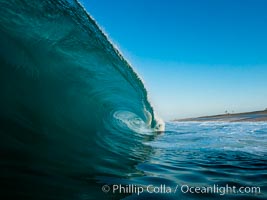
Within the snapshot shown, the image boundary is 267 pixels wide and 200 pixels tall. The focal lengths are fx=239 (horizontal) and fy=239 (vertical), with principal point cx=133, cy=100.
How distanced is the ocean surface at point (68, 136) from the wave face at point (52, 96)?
16 mm

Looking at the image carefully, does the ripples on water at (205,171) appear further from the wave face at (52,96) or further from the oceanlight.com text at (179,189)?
the wave face at (52,96)

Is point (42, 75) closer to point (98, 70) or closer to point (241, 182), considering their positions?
point (98, 70)

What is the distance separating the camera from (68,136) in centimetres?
495

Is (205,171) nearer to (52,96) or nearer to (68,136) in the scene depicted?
(68,136)

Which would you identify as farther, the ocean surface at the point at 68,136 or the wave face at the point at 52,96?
the wave face at the point at 52,96

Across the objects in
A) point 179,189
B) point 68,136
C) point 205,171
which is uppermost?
point 68,136

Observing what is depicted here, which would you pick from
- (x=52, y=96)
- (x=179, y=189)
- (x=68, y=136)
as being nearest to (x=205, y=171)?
(x=179, y=189)

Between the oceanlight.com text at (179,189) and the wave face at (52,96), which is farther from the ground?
the wave face at (52,96)

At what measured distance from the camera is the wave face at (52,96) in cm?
255

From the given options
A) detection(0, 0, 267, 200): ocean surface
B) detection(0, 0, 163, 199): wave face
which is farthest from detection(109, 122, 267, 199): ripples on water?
detection(0, 0, 163, 199): wave face

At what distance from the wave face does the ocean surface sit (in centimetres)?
2

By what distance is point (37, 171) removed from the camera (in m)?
2.62

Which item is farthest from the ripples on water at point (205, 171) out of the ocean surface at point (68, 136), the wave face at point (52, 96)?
the wave face at point (52, 96)

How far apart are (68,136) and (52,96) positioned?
1385 millimetres
